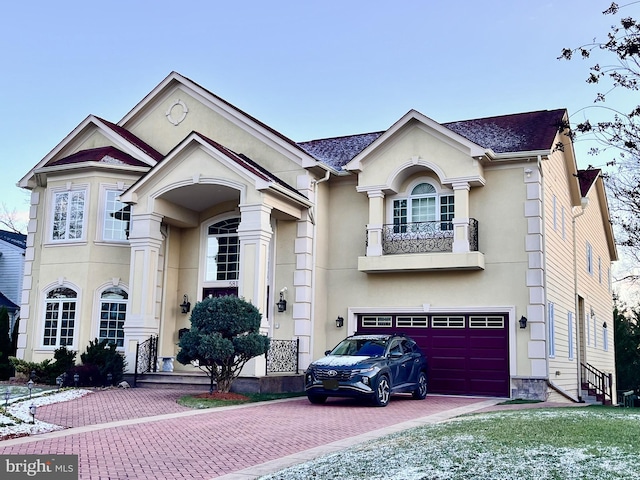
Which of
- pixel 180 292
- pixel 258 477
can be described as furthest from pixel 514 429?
pixel 180 292

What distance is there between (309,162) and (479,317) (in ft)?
21.5

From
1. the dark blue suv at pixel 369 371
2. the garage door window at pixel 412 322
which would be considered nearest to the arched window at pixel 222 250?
the garage door window at pixel 412 322

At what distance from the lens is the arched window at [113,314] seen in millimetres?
20906

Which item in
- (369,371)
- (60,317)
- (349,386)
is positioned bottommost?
(349,386)

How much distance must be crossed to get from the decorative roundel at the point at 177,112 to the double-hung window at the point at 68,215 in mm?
3804

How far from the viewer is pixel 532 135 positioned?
66.2ft

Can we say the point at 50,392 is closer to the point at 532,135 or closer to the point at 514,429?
the point at 514,429

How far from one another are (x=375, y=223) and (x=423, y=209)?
150 centimetres

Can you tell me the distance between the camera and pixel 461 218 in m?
19.2

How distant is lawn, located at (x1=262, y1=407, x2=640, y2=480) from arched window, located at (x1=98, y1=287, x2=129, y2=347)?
42.5 feet

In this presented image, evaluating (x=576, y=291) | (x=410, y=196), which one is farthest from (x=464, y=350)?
(x=576, y=291)

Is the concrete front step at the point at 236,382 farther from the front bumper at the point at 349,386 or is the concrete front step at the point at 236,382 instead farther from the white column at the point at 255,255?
the front bumper at the point at 349,386

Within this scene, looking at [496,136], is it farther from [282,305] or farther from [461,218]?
[282,305]

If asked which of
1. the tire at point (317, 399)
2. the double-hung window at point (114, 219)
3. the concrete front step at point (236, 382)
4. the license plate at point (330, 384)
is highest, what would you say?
the double-hung window at point (114, 219)
